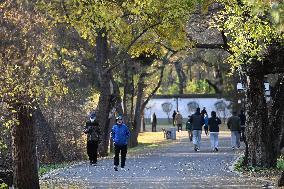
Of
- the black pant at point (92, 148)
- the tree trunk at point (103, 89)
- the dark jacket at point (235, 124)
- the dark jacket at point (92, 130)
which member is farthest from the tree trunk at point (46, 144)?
the dark jacket at point (235, 124)

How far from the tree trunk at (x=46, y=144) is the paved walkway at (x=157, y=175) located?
122 inches

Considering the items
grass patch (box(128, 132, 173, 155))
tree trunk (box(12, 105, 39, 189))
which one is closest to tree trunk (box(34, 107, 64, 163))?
grass patch (box(128, 132, 173, 155))

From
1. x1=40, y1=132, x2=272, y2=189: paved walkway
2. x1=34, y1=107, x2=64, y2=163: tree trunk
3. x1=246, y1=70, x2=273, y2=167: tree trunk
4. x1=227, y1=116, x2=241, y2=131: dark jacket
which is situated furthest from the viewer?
x1=227, y1=116, x2=241, y2=131: dark jacket

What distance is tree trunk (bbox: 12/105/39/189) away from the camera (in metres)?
15.9

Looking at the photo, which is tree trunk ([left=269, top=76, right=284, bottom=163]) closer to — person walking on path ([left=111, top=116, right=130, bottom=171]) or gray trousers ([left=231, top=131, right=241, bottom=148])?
person walking on path ([left=111, top=116, right=130, bottom=171])

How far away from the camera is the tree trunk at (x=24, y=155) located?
1586 centimetres

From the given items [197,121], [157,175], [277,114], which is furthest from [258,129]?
[197,121]

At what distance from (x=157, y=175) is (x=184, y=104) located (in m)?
55.0

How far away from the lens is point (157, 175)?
2027 centimetres

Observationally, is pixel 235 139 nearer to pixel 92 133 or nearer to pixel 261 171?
pixel 92 133

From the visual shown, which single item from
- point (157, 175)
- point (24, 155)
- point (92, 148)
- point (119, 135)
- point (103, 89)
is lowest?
point (157, 175)

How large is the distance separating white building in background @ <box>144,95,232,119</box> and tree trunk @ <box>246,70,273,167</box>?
49.2 metres

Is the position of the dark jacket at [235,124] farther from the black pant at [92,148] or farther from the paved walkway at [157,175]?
the black pant at [92,148]

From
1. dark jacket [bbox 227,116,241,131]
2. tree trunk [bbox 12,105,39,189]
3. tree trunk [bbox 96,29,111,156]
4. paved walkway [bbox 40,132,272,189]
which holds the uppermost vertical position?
tree trunk [bbox 96,29,111,156]
